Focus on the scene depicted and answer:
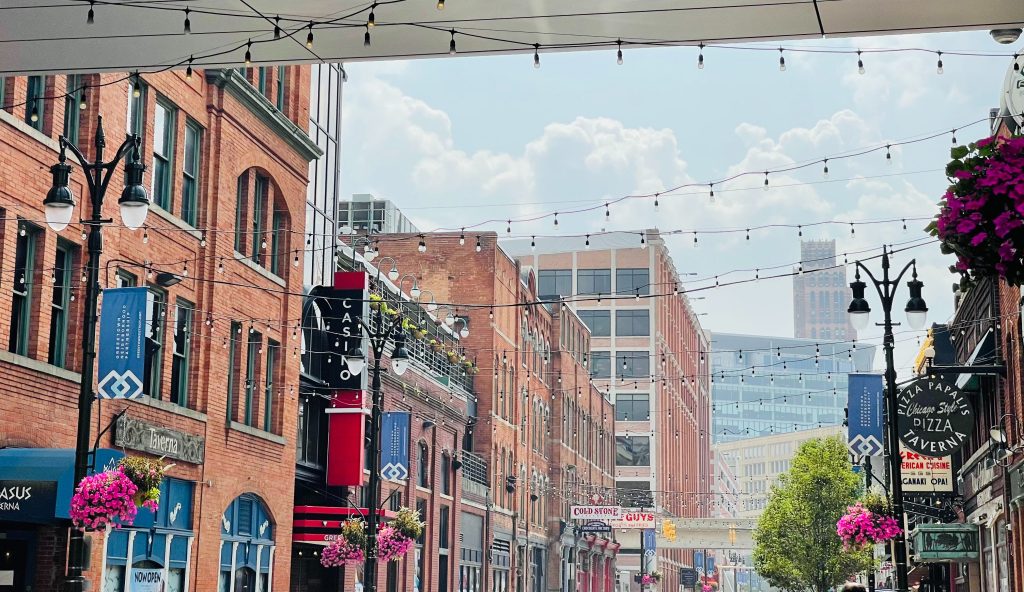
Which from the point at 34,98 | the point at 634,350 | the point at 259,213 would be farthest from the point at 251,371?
the point at 634,350

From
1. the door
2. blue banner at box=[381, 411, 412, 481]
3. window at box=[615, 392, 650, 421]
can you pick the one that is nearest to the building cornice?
blue banner at box=[381, 411, 412, 481]

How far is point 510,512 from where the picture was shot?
61438 mm

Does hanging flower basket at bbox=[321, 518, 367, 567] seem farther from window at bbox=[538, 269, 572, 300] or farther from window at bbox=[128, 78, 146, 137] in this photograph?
window at bbox=[538, 269, 572, 300]

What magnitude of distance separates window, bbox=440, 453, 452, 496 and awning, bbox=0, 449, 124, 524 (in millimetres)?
29214

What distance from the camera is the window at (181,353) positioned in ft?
87.6

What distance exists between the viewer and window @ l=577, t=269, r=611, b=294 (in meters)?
120

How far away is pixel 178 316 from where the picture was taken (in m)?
26.8

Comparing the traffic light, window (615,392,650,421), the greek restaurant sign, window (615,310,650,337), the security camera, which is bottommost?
the traffic light

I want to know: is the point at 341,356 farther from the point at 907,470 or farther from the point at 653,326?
the point at 653,326

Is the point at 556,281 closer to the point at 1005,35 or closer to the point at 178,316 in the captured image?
the point at 178,316

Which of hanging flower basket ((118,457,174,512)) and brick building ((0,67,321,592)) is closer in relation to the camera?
hanging flower basket ((118,457,174,512))

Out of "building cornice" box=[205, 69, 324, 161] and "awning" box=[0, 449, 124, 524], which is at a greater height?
"building cornice" box=[205, 69, 324, 161]

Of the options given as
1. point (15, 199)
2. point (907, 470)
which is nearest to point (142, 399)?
point (15, 199)

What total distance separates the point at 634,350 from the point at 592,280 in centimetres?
793
